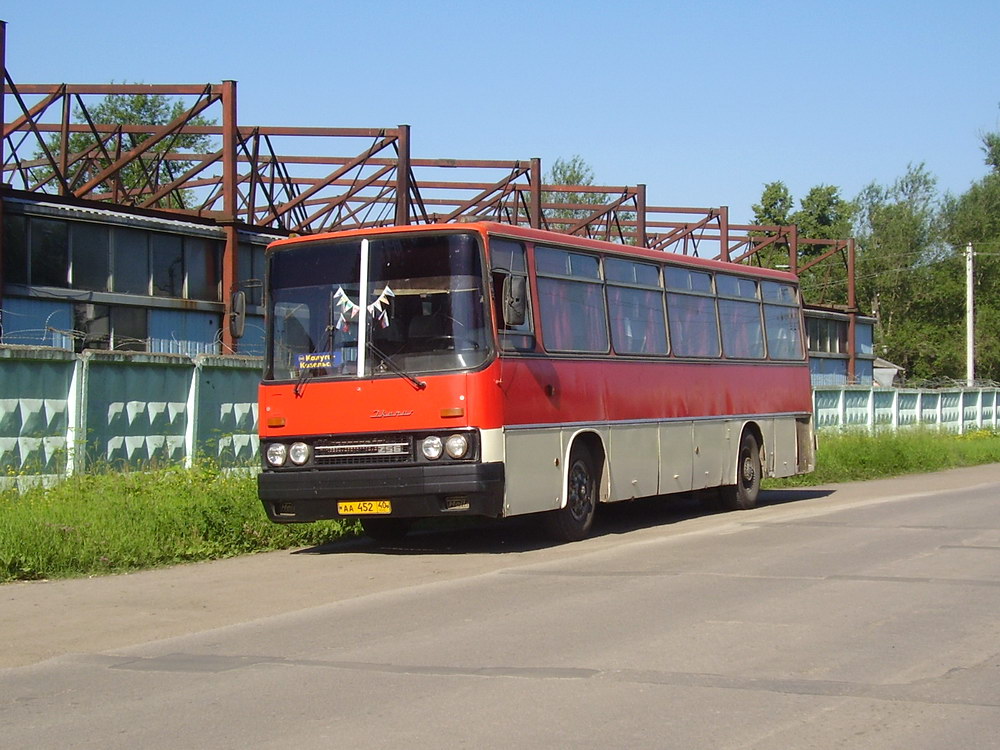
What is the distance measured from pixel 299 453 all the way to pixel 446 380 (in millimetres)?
1789

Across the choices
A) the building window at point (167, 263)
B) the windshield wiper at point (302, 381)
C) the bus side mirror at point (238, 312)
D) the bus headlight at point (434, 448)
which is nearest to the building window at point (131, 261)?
the building window at point (167, 263)

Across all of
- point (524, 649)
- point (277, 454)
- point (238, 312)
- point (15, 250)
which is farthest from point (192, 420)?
point (15, 250)

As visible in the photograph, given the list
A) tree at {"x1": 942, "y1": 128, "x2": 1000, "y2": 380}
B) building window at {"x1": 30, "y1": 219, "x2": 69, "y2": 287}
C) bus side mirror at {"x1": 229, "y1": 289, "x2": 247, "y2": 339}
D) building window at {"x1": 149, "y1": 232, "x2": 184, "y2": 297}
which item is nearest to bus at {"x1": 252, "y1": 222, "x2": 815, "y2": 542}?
bus side mirror at {"x1": 229, "y1": 289, "x2": 247, "y2": 339}

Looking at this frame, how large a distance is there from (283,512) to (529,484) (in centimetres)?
249

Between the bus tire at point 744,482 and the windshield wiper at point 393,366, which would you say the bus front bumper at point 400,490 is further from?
the bus tire at point 744,482

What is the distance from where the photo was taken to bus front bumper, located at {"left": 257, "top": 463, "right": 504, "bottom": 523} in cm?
1256

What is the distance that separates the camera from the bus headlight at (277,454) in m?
13.4

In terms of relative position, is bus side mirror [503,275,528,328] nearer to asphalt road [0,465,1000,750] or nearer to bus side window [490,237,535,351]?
bus side window [490,237,535,351]

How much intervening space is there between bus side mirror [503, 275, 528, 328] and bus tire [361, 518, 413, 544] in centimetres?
294

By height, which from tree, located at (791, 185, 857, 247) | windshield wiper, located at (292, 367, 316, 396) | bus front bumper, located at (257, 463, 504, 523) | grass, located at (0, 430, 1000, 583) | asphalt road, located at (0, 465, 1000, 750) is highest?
tree, located at (791, 185, 857, 247)

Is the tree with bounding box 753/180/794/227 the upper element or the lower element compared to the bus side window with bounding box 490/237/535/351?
upper

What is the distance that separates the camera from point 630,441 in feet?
51.1

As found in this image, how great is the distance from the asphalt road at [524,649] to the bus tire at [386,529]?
0.61 metres

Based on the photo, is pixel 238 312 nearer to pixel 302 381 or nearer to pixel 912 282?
pixel 302 381
